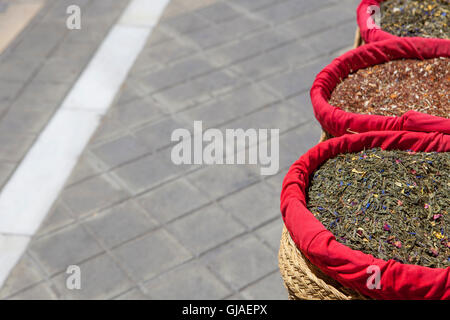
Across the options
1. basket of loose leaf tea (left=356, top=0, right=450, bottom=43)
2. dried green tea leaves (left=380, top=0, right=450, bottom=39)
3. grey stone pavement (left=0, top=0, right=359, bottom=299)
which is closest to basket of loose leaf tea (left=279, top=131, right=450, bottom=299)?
basket of loose leaf tea (left=356, top=0, right=450, bottom=43)

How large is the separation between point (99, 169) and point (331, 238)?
146 inches

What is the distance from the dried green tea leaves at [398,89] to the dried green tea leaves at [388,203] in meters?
0.37

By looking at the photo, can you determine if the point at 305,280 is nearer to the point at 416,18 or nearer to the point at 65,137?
the point at 416,18

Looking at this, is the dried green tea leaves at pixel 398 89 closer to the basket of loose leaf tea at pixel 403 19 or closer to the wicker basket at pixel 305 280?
the basket of loose leaf tea at pixel 403 19

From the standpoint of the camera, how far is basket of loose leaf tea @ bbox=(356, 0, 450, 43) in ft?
11.4

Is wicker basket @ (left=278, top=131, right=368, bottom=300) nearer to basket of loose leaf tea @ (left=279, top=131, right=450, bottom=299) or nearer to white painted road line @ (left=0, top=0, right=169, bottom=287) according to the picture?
basket of loose leaf tea @ (left=279, top=131, right=450, bottom=299)

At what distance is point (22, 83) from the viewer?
6.75 meters

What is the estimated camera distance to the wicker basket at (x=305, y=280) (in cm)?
227

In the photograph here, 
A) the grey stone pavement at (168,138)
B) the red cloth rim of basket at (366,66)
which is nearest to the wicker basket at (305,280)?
the red cloth rim of basket at (366,66)

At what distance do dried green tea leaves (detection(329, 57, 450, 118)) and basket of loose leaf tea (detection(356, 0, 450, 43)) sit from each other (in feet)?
1.05

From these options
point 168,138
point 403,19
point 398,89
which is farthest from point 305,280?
point 168,138

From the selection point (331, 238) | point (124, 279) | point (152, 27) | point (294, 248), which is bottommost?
point (124, 279)
